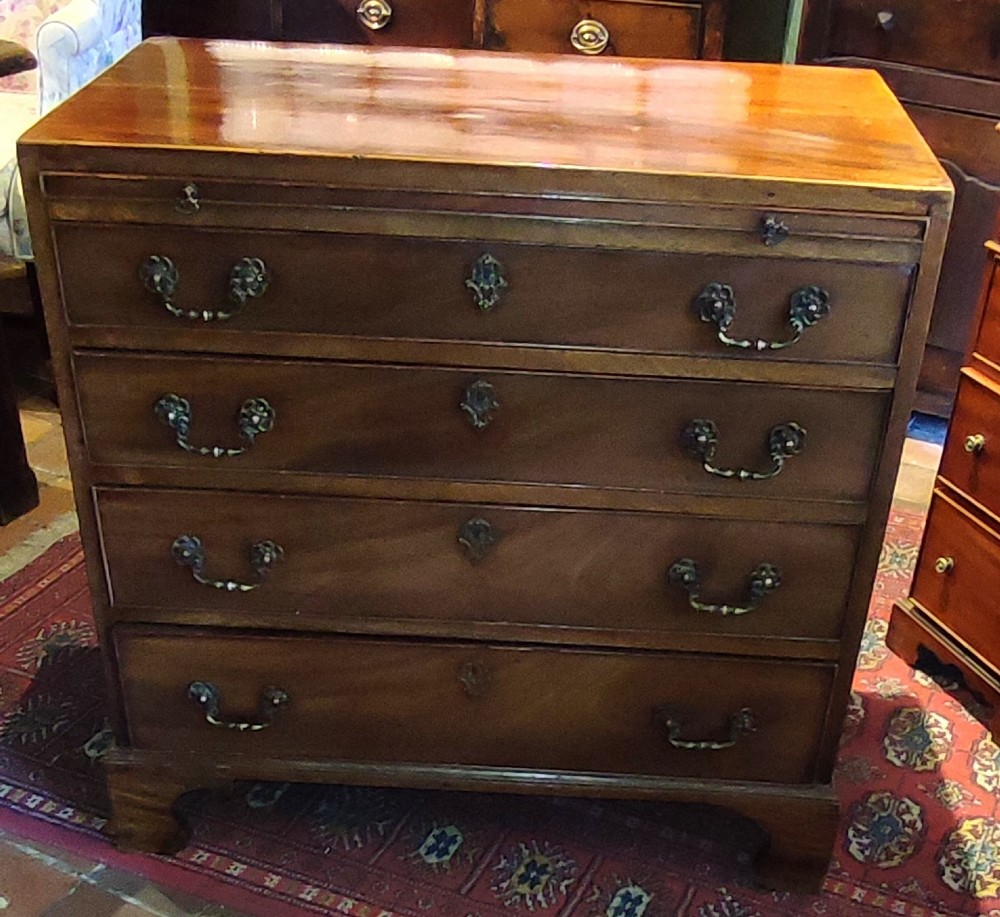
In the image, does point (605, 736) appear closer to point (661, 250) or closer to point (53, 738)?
point (661, 250)

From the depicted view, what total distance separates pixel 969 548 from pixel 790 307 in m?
0.72

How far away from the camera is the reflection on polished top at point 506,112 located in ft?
3.51

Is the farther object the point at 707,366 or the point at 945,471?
the point at 945,471

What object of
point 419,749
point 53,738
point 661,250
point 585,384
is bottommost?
point 53,738

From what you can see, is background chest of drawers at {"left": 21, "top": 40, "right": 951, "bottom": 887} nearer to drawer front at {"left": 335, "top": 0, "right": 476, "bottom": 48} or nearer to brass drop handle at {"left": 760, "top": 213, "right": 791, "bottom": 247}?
brass drop handle at {"left": 760, "top": 213, "right": 791, "bottom": 247}

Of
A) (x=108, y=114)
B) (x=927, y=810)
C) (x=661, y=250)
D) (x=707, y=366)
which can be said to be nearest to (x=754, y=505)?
(x=707, y=366)

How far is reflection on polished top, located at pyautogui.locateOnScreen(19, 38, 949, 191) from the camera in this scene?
42.1 inches

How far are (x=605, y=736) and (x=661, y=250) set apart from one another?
55 cm

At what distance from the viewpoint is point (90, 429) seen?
1186mm

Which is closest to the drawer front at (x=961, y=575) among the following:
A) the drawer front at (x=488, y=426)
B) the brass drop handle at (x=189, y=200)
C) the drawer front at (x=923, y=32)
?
the drawer front at (x=488, y=426)

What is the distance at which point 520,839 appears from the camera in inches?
57.2

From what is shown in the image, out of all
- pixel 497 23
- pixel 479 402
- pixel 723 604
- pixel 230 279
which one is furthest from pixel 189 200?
pixel 497 23

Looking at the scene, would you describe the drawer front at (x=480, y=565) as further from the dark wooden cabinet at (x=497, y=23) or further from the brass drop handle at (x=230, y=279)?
the dark wooden cabinet at (x=497, y=23)

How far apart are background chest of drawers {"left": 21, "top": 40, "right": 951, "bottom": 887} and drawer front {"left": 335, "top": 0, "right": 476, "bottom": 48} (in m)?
0.85
